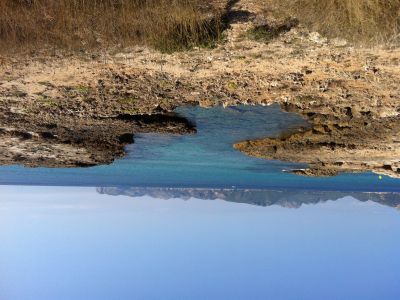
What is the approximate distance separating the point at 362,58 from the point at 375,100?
1.07 metres

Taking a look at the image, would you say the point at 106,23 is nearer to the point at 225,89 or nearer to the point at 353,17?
the point at 225,89

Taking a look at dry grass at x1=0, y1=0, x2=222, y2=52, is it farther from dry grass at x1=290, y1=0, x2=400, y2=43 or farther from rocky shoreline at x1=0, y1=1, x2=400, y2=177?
dry grass at x1=290, y1=0, x2=400, y2=43

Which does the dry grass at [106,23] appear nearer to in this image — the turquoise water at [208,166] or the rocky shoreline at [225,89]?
the rocky shoreline at [225,89]

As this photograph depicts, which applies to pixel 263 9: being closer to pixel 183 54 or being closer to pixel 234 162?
pixel 183 54

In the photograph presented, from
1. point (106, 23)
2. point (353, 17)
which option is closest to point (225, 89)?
point (106, 23)

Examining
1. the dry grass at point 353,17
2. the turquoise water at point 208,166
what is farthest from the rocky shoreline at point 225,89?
the turquoise water at point 208,166

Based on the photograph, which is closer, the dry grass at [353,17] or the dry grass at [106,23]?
the dry grass at [353,17]

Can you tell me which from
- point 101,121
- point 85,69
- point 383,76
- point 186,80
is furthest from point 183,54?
point 101,121

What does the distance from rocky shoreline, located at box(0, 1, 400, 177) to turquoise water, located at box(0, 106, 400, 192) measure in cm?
36

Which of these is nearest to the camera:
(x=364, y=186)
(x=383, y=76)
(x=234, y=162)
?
(x=383, y=76)

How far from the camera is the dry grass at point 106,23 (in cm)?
377

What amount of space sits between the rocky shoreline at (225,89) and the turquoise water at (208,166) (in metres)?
0.36

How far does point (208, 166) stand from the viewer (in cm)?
1027

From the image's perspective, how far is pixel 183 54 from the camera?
14.6 ft
